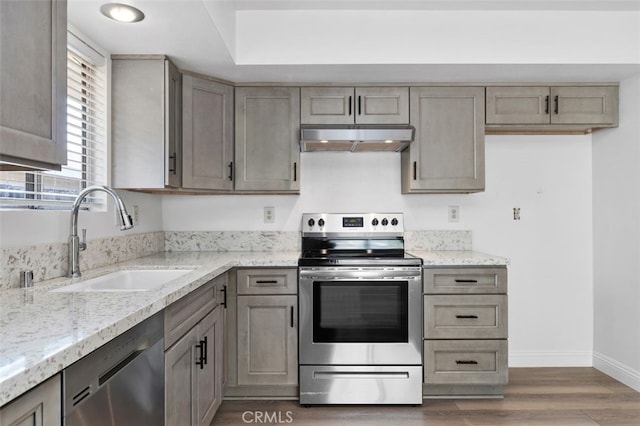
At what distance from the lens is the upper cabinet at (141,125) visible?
90.9 inches

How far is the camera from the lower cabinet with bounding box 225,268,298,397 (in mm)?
2467

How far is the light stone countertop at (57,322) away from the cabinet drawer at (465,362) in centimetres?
150

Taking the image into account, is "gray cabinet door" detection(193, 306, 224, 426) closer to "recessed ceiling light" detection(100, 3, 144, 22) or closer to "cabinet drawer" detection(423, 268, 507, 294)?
"cabinet drawer" detection(423, 268, 507, 294)

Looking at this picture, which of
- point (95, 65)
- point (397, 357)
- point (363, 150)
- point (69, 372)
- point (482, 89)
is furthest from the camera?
point (363, 150)

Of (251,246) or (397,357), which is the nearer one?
(397,357)

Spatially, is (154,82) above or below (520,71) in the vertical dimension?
below

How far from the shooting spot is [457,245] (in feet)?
10.0

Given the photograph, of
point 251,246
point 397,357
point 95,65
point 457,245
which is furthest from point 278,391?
point 95,65

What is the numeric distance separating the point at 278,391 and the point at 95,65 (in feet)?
7.29

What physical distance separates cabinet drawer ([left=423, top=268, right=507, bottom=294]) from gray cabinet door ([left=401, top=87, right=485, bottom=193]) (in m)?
0.60

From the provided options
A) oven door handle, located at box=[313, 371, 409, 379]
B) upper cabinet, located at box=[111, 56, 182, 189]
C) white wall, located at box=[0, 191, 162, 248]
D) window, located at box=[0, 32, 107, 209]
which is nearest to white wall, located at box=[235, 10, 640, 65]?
upper cabinet, located at box=[111, 56, 182, 189]

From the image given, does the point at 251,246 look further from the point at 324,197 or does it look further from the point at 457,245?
the point at 457,245

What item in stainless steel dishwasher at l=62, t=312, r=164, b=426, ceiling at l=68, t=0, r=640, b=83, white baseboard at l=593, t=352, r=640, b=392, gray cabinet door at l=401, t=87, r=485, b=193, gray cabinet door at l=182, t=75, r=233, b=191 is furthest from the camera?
gray cabinet door at l=401, t=87, r=485, b=193

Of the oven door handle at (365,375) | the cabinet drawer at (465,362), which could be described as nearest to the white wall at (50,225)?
the oven door handle at (365,375)
